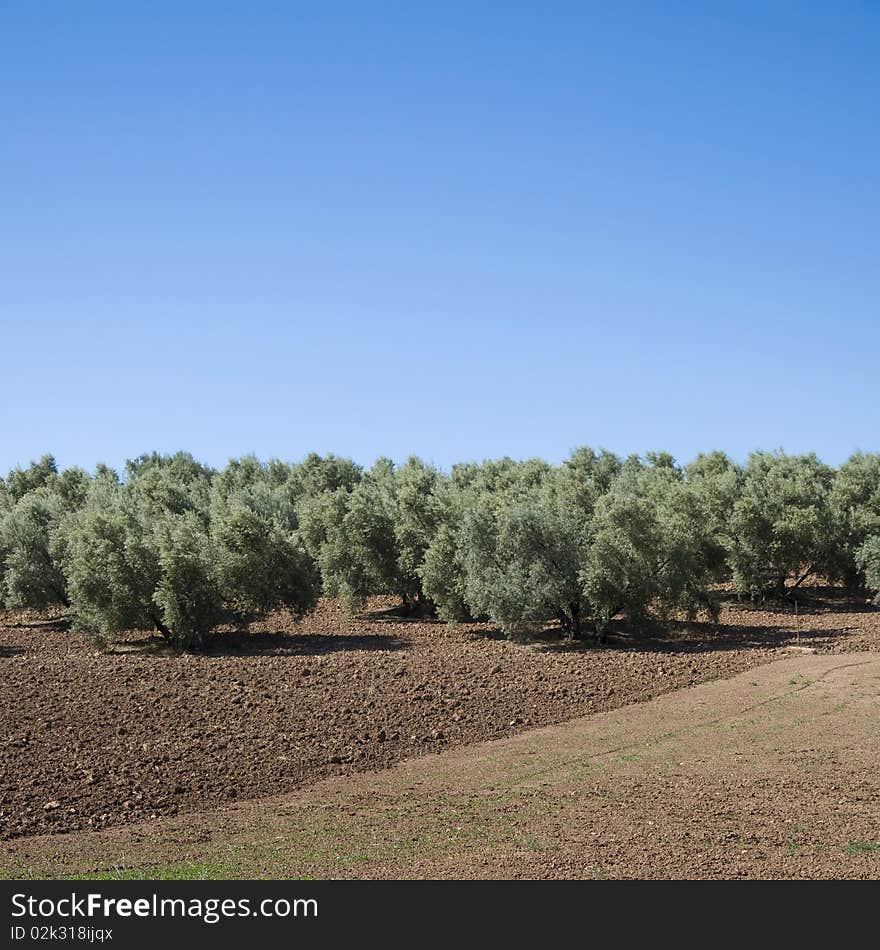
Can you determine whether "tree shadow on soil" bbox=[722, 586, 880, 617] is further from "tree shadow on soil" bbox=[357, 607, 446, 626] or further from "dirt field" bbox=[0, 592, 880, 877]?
"tree shadow on soil" bbox=[357, 607, 446, 626]

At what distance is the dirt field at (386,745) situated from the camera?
14.8 m

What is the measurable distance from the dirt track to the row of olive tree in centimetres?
1509

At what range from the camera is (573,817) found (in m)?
16.6

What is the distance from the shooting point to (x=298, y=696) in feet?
94.8

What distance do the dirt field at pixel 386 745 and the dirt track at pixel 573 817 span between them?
0.08m

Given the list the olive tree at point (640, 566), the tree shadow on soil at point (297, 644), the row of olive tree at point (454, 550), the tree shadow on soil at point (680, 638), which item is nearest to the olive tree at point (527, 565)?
the row of olive tree at point (454, 550)

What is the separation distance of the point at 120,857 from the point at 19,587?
39.9 meters

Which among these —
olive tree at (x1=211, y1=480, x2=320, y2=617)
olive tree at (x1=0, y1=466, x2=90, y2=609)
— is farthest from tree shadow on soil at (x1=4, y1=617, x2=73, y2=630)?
olive tree at (x1=211, y1=480, x2=320, y2=617)

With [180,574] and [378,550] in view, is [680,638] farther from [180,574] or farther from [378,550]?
[180,574]

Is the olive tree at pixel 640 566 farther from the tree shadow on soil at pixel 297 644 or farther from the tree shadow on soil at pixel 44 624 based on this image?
the tree shadow on soil at pixel 44 624

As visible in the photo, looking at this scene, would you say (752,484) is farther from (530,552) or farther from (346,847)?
(346,847)

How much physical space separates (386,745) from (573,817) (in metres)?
8.40
